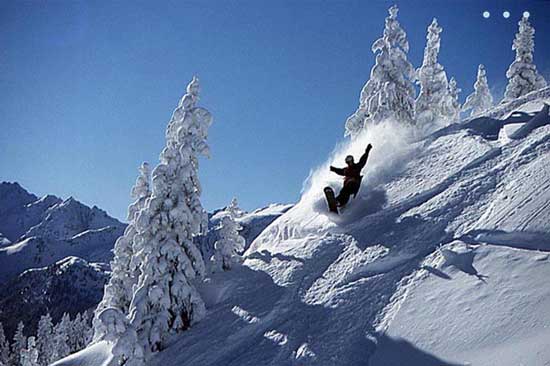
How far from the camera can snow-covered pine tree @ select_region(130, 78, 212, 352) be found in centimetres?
1226

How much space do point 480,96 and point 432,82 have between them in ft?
47.7

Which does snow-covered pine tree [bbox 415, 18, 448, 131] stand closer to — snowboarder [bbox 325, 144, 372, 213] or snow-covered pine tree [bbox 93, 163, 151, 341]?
snowboarder [bbox 325, 144, 372, 213]

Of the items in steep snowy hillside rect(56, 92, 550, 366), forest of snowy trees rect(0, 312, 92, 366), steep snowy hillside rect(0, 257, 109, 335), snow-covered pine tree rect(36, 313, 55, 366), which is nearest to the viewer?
steep snowy hillside rect(56, 92, 550, 366)

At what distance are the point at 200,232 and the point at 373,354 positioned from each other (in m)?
8.86

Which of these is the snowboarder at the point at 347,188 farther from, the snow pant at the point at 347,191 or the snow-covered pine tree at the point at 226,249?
the snow-covered pine tree at the point at 226,249

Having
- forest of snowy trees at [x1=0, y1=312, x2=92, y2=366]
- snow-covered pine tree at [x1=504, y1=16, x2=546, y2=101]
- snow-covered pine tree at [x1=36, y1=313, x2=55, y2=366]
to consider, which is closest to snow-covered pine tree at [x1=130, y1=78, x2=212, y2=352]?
snow-covered pine tree at [x1=504, y1=16, x2=546, y2=101]

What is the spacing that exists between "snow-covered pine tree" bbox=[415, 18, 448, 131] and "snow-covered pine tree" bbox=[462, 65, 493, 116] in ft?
42.0

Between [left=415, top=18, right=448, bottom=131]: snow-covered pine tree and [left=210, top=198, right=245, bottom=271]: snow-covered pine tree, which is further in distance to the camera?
[left=415, top=18, right=448, bottom=131]: snow-covered pine tree

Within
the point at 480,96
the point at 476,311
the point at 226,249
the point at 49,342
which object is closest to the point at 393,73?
the point at 226,249

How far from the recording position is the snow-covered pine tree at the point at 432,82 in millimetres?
33562

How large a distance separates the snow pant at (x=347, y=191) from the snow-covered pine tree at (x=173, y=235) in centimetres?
511

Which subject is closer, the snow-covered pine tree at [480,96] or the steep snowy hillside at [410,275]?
the steep snowy hillside at [410,275]

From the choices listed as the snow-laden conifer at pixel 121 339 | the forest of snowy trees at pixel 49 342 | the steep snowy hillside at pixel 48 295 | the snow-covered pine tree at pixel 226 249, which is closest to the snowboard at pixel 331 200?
the snow-covered pine tree at pixel 226 249

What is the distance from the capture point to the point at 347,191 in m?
13.8
